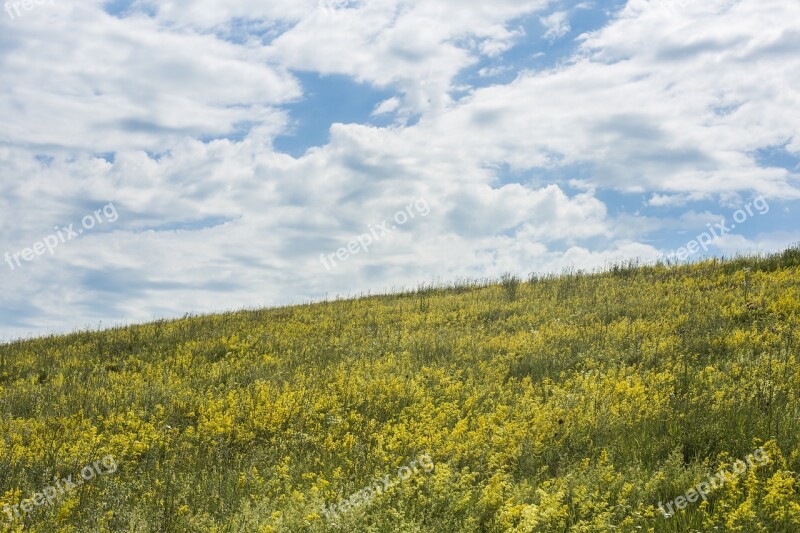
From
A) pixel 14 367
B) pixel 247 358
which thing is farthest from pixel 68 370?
pixel 247 358

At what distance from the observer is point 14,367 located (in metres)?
14.5

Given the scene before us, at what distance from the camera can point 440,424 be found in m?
7.59

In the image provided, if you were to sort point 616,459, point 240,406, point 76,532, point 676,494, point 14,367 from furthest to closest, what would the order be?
point 14,367 → point 240,406 → point 616,459 → point 676,494 → point 76,532

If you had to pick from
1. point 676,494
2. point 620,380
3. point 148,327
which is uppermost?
point 148,327

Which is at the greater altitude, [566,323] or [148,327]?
[148,327]

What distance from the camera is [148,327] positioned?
60.3ft

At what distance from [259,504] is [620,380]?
574 centimetres

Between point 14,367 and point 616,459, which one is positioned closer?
point 616,459

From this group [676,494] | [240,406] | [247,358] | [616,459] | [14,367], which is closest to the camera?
[676,494]

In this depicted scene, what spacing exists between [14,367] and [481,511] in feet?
43.7

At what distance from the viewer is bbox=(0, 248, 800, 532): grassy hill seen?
5.27 m

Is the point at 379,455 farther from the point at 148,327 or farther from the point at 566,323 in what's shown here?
the point at 148,327

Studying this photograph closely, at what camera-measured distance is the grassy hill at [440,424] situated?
5.27 metres

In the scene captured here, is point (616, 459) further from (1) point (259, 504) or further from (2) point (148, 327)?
(2) point (148, 327)
